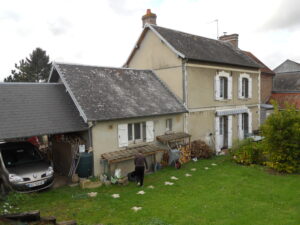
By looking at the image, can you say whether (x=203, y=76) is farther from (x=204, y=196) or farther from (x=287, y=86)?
(x=287, y=86)

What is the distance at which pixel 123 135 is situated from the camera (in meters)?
11.5

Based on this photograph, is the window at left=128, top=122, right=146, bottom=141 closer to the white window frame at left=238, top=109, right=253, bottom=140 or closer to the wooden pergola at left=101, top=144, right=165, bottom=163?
the wooden pergola at left=101, top=144, right=165, bottom=163

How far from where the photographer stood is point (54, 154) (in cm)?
1267

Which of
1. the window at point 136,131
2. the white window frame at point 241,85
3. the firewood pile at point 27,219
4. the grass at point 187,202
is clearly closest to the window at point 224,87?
the white window frame at point 241,85

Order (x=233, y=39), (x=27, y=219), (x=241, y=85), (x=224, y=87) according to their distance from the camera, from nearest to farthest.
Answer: (x=27, y=219), (x=224, y=87), (x=241, y=85), (x=233, y=39)

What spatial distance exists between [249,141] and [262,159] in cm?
162

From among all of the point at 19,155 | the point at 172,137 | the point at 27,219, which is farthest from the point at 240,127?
the point at 27,219

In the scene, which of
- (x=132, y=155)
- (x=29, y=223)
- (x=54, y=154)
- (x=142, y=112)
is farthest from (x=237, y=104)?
(x=29, y=223)

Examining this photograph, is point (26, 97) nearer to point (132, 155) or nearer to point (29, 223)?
point (132, 155)

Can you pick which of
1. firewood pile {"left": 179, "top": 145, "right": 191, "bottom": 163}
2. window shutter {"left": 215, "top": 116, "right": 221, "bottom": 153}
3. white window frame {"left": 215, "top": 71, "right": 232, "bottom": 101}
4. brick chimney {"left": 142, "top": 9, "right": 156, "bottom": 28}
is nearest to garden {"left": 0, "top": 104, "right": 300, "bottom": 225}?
firewood pile {"left": 179, "top": 145, "right": 191, "bottom": 163}

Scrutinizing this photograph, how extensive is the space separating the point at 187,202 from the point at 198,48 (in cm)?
1104

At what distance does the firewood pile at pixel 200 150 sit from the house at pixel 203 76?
73 centimetres

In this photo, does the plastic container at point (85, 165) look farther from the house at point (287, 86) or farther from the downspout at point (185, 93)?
the house at point (287, 86)

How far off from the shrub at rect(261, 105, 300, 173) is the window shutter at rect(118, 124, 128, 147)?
23.2 ft
